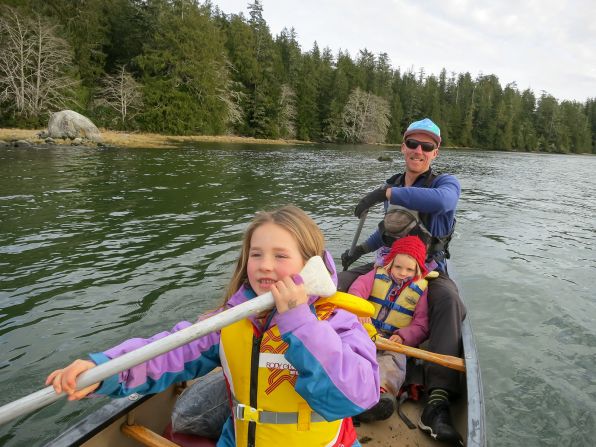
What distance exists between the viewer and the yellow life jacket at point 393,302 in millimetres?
4039

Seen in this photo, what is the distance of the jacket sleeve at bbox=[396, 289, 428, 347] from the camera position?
391 centimetres

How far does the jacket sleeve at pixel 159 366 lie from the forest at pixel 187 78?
1465 inches

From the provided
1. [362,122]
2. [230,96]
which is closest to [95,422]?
[230,96]

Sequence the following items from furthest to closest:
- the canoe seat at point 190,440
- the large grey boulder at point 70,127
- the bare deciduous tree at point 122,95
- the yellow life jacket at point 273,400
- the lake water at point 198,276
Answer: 1. the bare deciduous tree at point 122,95
2. the large grey boulder at point 70,127
3. the lake water at point 198,276
4. the canoe seat at point 190,440
5. the yellow life jacket at point 273,400

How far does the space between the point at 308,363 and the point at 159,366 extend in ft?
2.72

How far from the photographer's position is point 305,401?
192cm

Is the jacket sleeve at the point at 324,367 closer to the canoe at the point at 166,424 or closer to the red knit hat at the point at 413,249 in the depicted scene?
the canoe at the point at 166,424

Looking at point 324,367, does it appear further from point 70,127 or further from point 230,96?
point 230,96

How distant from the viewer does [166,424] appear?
306cm

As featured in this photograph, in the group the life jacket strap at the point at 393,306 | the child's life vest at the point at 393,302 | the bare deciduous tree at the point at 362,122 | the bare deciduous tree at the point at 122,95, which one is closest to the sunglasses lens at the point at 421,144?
the child's life vest at the point at 393,302

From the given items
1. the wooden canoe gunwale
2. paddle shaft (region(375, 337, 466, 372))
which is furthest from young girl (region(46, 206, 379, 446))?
paddle shaft (region(375, 337, 466, 372))

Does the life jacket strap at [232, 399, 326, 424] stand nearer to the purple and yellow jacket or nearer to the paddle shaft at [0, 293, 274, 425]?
the purple and yellow jacket

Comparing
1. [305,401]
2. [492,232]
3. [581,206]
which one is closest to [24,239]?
[305,401]

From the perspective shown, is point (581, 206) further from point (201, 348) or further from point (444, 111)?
point (444, 111)
